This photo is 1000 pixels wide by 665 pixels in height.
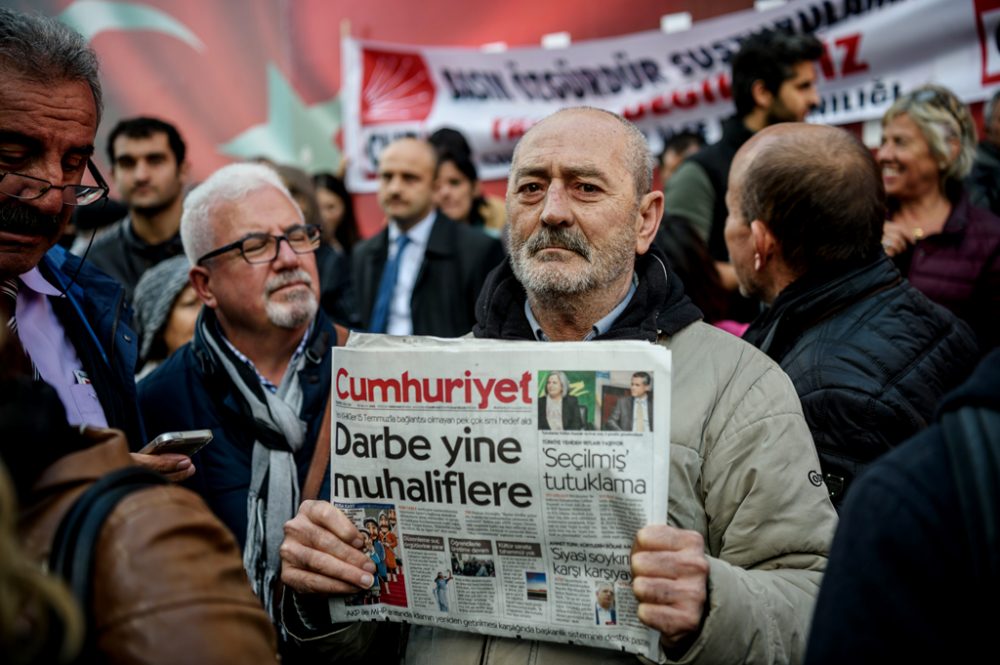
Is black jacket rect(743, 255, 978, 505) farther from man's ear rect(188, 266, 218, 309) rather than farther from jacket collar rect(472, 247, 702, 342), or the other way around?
man's ear rect(188, 266, 218, 309)

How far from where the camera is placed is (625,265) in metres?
2.25

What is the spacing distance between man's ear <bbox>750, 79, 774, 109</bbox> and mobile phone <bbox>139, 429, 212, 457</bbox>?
10.8 feet

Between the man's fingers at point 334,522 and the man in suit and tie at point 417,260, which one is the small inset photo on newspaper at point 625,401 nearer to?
the man's fingers at point 334,522

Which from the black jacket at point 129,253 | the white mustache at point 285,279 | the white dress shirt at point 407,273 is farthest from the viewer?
the white dress shirt at point 407,273

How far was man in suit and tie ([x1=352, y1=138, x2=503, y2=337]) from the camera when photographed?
5.04 meters

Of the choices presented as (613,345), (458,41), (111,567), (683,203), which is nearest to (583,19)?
(458,41)

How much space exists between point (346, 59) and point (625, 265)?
5.61 meters

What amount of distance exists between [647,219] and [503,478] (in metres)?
0.93

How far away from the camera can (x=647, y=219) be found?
2.36 metres

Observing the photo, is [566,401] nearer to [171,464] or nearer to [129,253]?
[171,464]

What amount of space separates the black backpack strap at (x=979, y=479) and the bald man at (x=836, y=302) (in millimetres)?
1182

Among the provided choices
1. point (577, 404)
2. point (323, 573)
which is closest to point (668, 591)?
point (577, 404)

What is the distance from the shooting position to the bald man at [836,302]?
2230 mm

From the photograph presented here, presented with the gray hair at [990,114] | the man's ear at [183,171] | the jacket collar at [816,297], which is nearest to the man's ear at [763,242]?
the jacket collar at [816,297]
